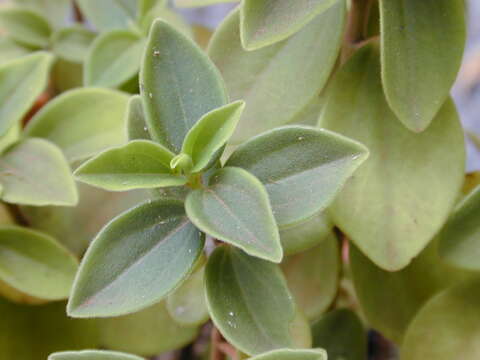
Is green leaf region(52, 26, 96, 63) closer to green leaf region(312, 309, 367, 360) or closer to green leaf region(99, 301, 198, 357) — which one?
green leaf region(99, 301, 198, 357)

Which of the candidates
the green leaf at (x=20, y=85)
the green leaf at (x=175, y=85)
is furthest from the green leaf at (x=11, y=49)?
the green leaf at (x=175, y=85)

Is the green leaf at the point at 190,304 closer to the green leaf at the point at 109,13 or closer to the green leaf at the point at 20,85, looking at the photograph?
the green leaf at the point at 20,85

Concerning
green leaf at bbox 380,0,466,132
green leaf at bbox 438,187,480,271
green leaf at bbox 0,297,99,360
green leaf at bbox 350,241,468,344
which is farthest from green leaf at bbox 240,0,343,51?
green leaf at bbox 0,297,99,360

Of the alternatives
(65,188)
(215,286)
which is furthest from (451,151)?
(65,188)

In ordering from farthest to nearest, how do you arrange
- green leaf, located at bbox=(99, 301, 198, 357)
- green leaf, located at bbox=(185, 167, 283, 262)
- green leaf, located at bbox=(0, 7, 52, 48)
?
green leaf, located at bbox=(0, 7, 52, 48), green leaf, located at bbox=(99, 301, 198, 357), green leaf, located at bbox=(185, 167, 283, 262)

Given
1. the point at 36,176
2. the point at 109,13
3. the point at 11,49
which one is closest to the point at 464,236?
the point at 36,176

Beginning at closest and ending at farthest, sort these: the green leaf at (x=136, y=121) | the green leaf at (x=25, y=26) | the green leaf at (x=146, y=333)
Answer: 1. the green leaf at (x=136, y=121)
2. the green leaf at (x=146, y=333)
3. the green leaf at (x=25, y=26)
